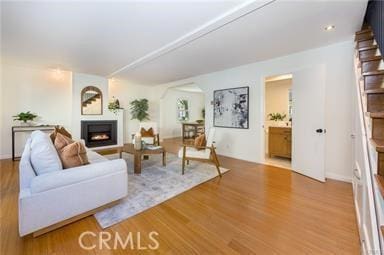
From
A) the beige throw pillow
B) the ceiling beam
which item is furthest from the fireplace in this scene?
the beige throw pillow

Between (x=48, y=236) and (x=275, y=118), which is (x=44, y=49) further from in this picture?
(x=275, y=118)

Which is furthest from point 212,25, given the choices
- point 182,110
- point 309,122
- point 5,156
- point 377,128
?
point 182,110

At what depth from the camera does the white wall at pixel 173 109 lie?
327 inches

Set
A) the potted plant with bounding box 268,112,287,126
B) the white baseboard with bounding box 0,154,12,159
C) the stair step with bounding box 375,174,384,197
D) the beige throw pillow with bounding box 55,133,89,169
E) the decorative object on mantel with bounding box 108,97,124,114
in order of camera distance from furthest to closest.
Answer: the decorative object on mantel with bounding box 108,97,124,114 < the potted plant with bounding box 268,112,287,126 < the white baseboard with bounding box 0,154,12,159 < the beige throw pillow with bounding box 55,133,89,169 < the stair step with bounding box 375,174,384,197

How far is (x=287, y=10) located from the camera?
208cm

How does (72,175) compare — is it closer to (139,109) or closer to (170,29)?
(170,29)

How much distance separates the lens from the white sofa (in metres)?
1.55

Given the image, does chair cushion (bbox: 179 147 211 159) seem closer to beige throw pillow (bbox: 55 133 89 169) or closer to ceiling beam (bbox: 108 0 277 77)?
beige throw pillow (bbox: 55 133 89 169)

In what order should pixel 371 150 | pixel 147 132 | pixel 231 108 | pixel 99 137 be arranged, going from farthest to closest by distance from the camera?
pixel 99 137
pixel 147 132
pixel 231 108
pixel 371 150

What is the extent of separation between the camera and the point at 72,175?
176cm

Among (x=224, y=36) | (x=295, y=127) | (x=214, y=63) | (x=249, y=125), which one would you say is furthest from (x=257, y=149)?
(x=224, y=36)

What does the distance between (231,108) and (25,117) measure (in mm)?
5400

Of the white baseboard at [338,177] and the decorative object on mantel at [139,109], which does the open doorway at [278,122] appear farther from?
the decorative object on mantel at [139,109]

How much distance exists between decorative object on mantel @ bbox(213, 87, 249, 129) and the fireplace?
3716 millimetres
